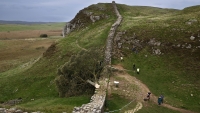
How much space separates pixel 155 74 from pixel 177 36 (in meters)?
13.6

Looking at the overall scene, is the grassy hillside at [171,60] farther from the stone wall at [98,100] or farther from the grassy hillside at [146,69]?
the stone wall at [98,100]

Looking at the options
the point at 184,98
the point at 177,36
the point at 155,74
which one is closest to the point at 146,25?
the point at 177,36

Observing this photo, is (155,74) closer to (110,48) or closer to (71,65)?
(110,48)

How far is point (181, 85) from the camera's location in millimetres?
44344

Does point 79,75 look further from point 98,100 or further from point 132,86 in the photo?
point 132,86

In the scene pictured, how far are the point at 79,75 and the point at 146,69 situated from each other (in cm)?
1741

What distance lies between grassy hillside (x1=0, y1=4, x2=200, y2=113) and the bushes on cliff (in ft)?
9.28

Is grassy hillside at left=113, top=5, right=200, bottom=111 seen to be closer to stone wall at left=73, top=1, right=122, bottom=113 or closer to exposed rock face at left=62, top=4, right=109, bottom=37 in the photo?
stone wall at left=73, top=1, right=122, bottom=113

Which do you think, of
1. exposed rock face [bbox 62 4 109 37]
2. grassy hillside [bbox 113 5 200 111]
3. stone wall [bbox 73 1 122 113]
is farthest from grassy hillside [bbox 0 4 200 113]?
exposed rock face [bbox 62 4 109 37]

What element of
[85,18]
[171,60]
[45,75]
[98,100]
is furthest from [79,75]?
[85,18]

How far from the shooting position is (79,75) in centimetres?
3884

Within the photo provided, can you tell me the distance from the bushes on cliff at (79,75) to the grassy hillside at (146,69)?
283 centimetres

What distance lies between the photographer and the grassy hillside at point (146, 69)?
4025cm

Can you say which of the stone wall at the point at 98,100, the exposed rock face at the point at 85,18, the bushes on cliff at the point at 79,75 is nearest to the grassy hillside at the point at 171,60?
the stone wall at the point at 98,100
